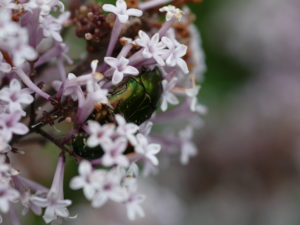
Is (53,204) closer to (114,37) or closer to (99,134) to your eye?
(99,134)

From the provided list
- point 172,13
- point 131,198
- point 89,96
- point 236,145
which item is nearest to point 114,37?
point 172,13

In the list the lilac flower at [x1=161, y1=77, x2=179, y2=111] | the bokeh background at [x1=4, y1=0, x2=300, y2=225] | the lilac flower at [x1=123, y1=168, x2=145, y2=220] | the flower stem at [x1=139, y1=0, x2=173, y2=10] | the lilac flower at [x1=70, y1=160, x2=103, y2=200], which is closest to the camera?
the lilac flower at [x1=70, y1=160, x2=103, y2=200]

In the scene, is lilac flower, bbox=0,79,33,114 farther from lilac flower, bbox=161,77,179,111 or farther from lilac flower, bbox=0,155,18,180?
lilac flower, bbox=161,77,179,111

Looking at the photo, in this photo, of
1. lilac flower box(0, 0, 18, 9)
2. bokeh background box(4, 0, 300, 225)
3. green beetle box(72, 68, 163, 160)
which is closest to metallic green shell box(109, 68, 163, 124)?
green beetle box(72, 68, 163, 160)

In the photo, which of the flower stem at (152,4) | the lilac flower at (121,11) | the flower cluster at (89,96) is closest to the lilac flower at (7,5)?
the flower cluster at (89,96)

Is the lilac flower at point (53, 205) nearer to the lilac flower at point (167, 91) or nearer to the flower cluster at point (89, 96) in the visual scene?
the flower cluster at point (89, 96)

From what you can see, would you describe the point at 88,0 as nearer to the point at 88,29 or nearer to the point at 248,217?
the point at 88,29
